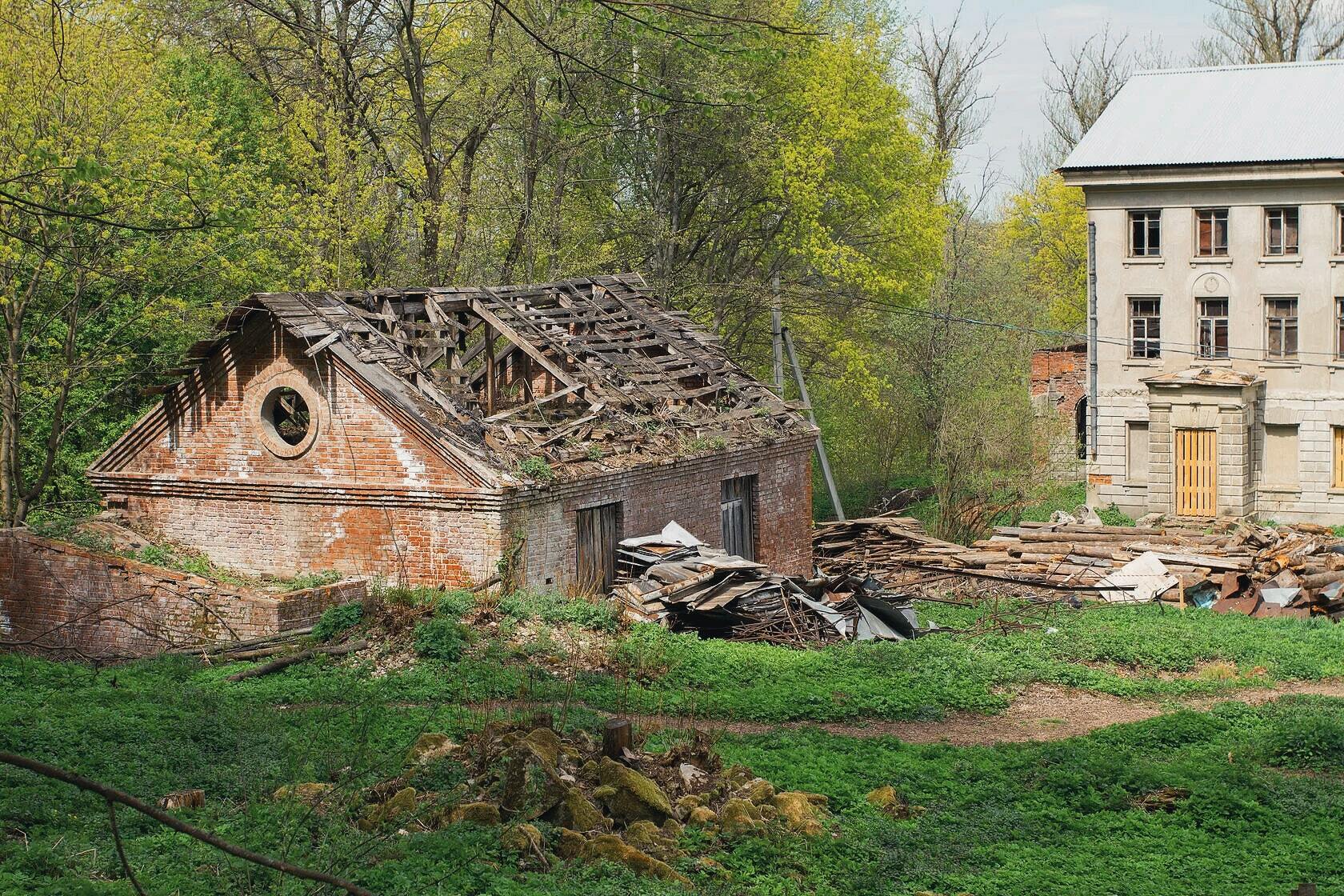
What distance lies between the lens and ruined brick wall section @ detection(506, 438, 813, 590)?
65.9 feet

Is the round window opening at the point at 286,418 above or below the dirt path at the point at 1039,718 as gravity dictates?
above

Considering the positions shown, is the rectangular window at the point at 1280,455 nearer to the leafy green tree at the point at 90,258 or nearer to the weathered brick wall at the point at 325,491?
the weathered brick wall at the point at 325,491

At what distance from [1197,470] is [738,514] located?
52.9 feet

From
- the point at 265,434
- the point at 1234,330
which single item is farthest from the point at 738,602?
the point at 1234,330

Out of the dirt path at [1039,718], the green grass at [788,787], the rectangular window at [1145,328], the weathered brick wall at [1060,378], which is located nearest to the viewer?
the green grass at [788,787]

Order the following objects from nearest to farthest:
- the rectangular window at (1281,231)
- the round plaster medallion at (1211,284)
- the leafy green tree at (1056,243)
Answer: the rectangular window at (1281,231), the round plaster medallion at (1211,284), the leafy green tree at (1056,243)

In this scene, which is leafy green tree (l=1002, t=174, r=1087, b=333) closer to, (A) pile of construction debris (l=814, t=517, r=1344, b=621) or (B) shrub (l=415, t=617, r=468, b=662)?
(A) pile of construction debris (l=814, t=517, r=1344, b=621)

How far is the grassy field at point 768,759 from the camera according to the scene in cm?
930

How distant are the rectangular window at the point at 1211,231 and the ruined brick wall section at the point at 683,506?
15565 mm

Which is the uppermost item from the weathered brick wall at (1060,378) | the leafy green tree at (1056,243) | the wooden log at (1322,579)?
the leafy green tree at (1056,243)

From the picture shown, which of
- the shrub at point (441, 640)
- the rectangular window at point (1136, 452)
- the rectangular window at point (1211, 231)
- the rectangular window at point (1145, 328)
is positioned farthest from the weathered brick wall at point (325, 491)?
the rectangular window at point (1211, 231)

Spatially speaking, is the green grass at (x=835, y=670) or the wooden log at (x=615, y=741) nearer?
the wooden log at (x=615, y=741)

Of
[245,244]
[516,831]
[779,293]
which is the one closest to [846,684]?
[516,831]

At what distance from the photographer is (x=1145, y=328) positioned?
37219 mm
